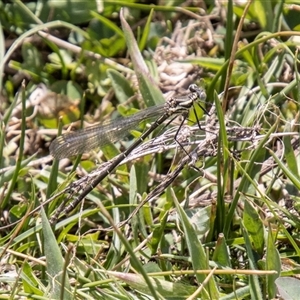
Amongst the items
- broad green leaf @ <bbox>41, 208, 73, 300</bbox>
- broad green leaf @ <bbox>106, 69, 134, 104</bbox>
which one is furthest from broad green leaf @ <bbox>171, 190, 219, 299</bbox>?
broad green leaf @ <bbox>106, 69, 134, 104</bbox>

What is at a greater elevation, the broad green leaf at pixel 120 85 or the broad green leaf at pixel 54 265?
the broad green leaf at pixel 120 85

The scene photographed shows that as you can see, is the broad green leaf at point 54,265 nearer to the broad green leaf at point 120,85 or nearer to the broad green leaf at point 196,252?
the broad green leaf at point 196,252

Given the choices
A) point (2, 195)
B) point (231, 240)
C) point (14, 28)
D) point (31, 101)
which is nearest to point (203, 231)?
point (231, 240)

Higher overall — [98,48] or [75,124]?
[98,48]

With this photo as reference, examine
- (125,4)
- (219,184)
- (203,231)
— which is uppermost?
(125,4)

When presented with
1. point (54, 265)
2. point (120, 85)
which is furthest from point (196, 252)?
point (120, 85)

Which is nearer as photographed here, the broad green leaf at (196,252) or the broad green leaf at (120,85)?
the broad green leaf at (196,252)

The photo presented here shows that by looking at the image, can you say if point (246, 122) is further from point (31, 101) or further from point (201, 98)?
point (31, 101)

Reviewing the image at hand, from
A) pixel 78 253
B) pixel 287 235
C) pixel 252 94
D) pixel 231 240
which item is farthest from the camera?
pixel 252 94

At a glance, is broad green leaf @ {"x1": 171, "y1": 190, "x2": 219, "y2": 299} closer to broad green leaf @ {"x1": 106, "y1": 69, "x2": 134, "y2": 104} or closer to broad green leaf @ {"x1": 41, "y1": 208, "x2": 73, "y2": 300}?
broad green leaf @ {"x1": 41, "y1": 208, "x2": 73, "y2": 300}

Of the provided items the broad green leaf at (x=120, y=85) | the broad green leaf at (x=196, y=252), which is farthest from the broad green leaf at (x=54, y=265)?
the broad green leaf at (x=120, y=85)

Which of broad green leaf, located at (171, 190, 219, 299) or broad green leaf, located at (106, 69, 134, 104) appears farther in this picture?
broad green leaf, located at (106, 69, 134, 104)
